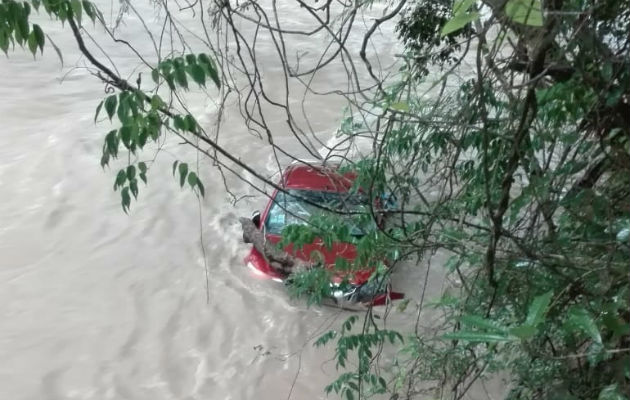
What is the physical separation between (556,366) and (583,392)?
201mm

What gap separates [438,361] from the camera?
9.10 feet

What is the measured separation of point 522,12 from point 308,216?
2.62 metres

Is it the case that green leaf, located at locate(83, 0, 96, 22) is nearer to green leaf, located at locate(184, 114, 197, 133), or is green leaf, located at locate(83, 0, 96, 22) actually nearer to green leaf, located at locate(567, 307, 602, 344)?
green leaf, located at locate(184, 114, 197, 133)

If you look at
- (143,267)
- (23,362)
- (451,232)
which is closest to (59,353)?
(23,362)

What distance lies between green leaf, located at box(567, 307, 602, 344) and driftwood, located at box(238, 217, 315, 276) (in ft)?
10.3

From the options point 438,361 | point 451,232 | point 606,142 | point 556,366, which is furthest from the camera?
point 438,361

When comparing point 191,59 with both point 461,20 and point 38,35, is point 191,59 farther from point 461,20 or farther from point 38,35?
point 461,20

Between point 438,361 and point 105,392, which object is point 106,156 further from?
point 105,392

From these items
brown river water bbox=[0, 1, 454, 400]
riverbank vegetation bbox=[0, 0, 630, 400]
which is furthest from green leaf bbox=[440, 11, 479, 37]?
brown river water bbox=[0, 1, 454, 400]

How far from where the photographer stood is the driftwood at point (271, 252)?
493 cm

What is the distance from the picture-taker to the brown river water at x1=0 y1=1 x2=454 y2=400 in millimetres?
4676

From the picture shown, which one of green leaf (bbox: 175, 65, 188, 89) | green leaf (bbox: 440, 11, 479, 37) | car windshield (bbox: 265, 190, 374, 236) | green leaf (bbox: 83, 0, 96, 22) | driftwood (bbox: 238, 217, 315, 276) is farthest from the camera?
driftwood (bbox: 238, 217, 315, 276)

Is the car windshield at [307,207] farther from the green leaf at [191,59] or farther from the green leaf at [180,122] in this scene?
the green leaf at [191,59]

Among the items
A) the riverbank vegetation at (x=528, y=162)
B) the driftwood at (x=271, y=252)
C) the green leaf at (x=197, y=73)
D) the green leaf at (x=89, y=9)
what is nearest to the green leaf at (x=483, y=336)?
the riverbank vegetation at (x=528, y=162)
